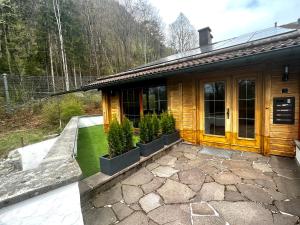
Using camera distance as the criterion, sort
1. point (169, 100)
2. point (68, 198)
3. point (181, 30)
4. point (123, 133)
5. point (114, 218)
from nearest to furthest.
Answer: point (68, 198), point (114, 218), point (123, 133), point (169, 100), point (181, 30)

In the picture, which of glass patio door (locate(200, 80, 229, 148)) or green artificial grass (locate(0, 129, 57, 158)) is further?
green artificial grass (locate(0, 129, 57, 158))

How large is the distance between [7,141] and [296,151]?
29.2 ft

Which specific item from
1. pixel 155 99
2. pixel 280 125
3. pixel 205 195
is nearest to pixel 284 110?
pixel 280 125

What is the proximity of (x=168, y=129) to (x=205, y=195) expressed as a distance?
98.1 inches

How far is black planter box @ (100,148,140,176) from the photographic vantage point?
311 centimetres

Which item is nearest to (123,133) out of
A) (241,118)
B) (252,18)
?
(241,118)

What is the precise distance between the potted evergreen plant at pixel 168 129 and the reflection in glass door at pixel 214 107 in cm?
95

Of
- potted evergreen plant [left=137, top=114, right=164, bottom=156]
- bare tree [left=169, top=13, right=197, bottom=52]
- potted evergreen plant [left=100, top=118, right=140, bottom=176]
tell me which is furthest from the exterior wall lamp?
bare tree [left=169, top=13, right=197, bottom=52]

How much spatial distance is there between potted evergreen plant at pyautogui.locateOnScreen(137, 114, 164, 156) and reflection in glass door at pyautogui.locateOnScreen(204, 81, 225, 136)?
4.94 feet

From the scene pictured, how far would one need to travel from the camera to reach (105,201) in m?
2.65

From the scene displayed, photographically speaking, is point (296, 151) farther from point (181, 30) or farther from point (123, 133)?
point (181, 30)

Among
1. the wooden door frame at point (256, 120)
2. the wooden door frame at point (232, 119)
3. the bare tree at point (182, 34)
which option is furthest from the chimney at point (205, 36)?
the bare tree at point (182, 34)

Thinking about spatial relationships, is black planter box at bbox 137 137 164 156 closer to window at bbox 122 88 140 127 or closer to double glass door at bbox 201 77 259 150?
double glass door at bbox 201 77 259 150

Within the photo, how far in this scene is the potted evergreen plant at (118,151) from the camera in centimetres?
314
